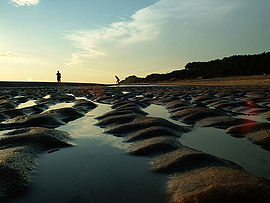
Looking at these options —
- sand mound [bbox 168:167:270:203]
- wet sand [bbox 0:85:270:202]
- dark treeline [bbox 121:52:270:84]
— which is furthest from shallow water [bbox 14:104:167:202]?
dark treeline [bbox 121:52:270:84]

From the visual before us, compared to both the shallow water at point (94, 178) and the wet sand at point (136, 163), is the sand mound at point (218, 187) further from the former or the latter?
the shallow water at point (94, 178)

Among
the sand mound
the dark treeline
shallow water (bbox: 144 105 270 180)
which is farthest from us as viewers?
the dark treeline

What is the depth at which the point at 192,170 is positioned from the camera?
280 centimetres

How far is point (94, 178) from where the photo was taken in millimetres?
2697

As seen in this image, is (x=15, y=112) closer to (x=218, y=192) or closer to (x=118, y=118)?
(x=118, y=118)

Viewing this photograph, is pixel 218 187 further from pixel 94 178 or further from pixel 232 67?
pixel 232 67

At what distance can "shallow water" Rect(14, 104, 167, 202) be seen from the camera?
7.43ft

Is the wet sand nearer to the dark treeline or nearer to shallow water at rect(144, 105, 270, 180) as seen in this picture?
shallow water at rect(144, 105, 270, 180)

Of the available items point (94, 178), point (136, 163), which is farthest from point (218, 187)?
point (94, 178)

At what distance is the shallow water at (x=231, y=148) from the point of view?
300cm

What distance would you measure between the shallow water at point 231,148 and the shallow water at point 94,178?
1.23 m

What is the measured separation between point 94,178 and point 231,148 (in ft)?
8.25

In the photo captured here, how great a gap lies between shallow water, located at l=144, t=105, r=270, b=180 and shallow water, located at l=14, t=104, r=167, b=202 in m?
1.23

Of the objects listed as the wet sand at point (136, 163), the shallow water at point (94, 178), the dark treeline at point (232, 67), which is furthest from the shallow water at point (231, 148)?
the dark treeline at point (232, 67)
